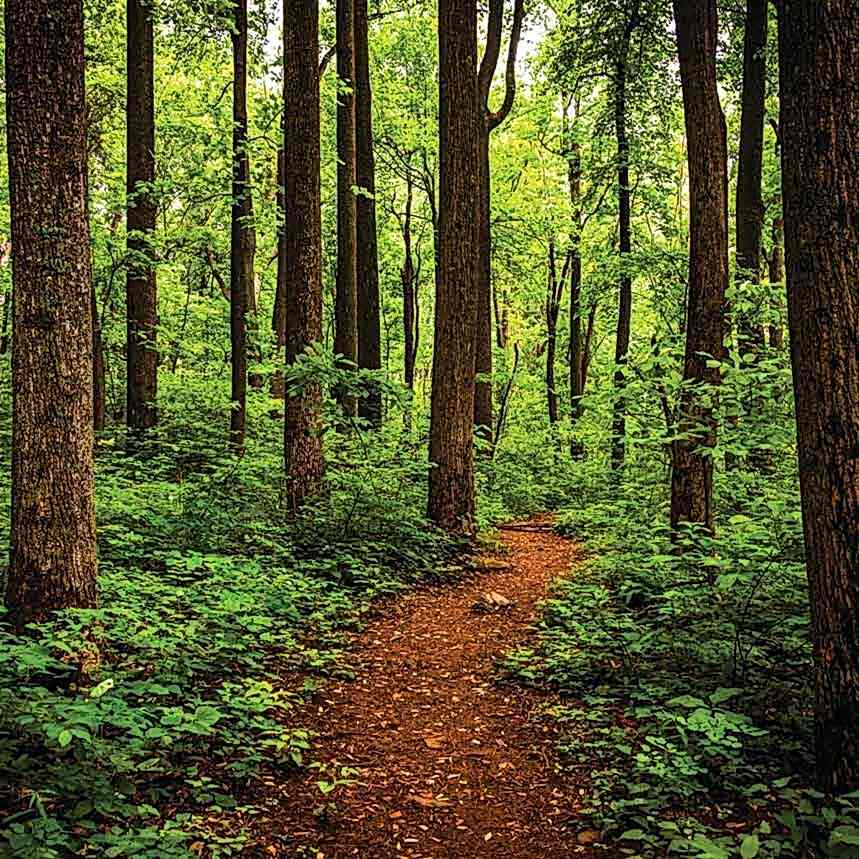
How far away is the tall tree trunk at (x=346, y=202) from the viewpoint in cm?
1284

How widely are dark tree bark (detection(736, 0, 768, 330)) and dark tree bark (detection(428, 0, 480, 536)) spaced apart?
422cm

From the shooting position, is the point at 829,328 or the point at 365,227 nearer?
the point at 829,328

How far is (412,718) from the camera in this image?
518 centimetres

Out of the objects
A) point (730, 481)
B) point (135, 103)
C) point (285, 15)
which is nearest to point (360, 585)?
point (730, 481)

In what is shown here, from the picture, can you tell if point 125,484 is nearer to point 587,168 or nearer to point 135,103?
point 135,103

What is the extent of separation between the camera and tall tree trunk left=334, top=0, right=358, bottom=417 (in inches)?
506

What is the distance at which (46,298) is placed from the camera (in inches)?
179

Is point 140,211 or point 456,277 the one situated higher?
point 140,211

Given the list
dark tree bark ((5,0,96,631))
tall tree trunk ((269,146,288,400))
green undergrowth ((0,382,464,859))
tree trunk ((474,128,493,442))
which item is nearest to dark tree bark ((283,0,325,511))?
green undergrowth ((0,382,464,859))

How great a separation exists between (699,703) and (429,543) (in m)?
5.36

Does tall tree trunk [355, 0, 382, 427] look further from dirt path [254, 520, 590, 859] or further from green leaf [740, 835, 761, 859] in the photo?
green leaf [740, 835, 761, 859]

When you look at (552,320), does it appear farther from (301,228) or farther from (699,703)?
(699,703)

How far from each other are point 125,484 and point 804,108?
28.1 ft

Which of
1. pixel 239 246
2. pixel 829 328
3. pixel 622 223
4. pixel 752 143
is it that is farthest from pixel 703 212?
pixel 622 223
